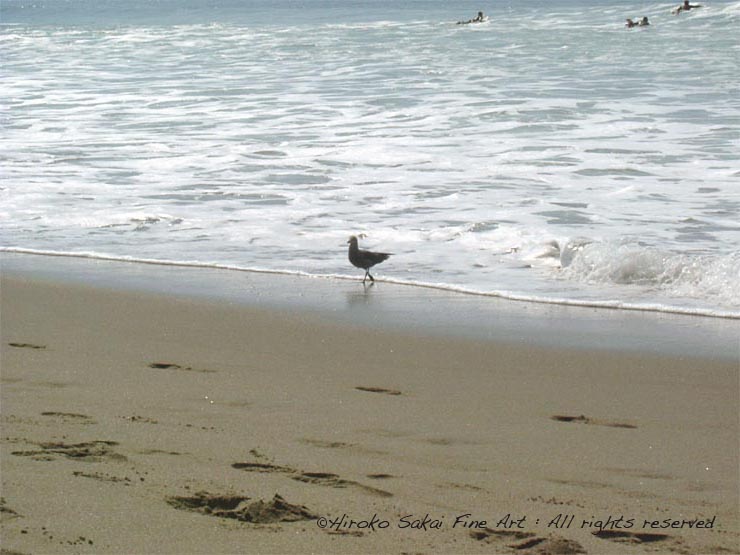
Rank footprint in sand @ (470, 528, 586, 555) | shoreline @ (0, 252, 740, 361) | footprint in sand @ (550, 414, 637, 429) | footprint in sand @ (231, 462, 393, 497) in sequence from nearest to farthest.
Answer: footprint in sand @ (470, 528, 586, 555) < footprint in sand @ (231, 462, 393, 497) < footprint in sand @ (550, 414, 637, 429) < shoreline @ (0, 252, 740, 361)

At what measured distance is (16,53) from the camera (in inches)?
1329

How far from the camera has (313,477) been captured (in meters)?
3.47

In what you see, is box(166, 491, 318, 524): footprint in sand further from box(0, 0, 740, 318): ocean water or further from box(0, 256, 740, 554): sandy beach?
box(0, 0, 740, 318): ocean water

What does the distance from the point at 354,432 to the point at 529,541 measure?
107 centimetres

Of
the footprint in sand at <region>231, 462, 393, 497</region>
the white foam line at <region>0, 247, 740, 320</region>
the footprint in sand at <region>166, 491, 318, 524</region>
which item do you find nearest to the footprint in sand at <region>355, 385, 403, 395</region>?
the footprint in sand at <region>231, 462, 393, 497</region>

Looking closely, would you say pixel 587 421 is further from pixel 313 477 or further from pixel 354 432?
pixel 313 477

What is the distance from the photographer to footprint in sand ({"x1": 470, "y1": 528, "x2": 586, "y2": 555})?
3002 mm

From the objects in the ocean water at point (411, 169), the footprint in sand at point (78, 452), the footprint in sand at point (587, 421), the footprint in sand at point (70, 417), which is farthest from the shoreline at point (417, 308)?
the footprint in sand at point (78, 452)

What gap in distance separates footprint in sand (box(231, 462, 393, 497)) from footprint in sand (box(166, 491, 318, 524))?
0.21 meters

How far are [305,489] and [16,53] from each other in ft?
108

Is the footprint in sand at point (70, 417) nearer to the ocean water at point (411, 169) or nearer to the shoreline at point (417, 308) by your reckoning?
the shoreline at point (417, 308)

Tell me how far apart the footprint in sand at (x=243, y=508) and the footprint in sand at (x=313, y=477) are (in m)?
0.21

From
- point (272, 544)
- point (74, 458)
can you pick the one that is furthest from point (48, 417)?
point (272, 544)

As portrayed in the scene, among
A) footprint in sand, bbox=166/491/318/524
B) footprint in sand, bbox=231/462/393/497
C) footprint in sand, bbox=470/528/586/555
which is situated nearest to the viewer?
footprint in sand, bbox=470/528/586/555
